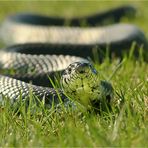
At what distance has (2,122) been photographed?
168 inches

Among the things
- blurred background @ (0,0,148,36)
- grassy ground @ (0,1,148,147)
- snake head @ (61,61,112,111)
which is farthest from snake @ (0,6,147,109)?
blurred background @ (0,0,148,36)

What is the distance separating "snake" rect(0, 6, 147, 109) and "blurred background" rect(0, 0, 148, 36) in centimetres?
86

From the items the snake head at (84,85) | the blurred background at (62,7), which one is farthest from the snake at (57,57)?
the blurred background at (62,7)

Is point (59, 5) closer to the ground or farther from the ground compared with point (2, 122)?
farther from the ground

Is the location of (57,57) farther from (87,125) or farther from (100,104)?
(87,125)

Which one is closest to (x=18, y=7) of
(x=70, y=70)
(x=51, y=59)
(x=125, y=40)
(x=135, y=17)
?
(x=135, y=17)

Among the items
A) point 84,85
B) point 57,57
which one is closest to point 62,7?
point 57,57

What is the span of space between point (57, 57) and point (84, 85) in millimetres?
2126

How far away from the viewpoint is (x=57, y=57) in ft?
22.9

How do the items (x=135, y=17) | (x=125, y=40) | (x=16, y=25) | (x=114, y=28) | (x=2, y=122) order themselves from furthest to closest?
(x=135, y=17) < (x=16, y=25) < (x=114, y=28) < (x=125, y=40) < (x=2, y=122)

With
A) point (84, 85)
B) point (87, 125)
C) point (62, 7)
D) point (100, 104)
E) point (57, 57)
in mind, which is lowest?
point (87, 125)

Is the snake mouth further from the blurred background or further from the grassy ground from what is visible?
the blurred background

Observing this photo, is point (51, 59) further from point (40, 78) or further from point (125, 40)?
point (125, 40)

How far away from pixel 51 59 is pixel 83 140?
3553 millimetres
